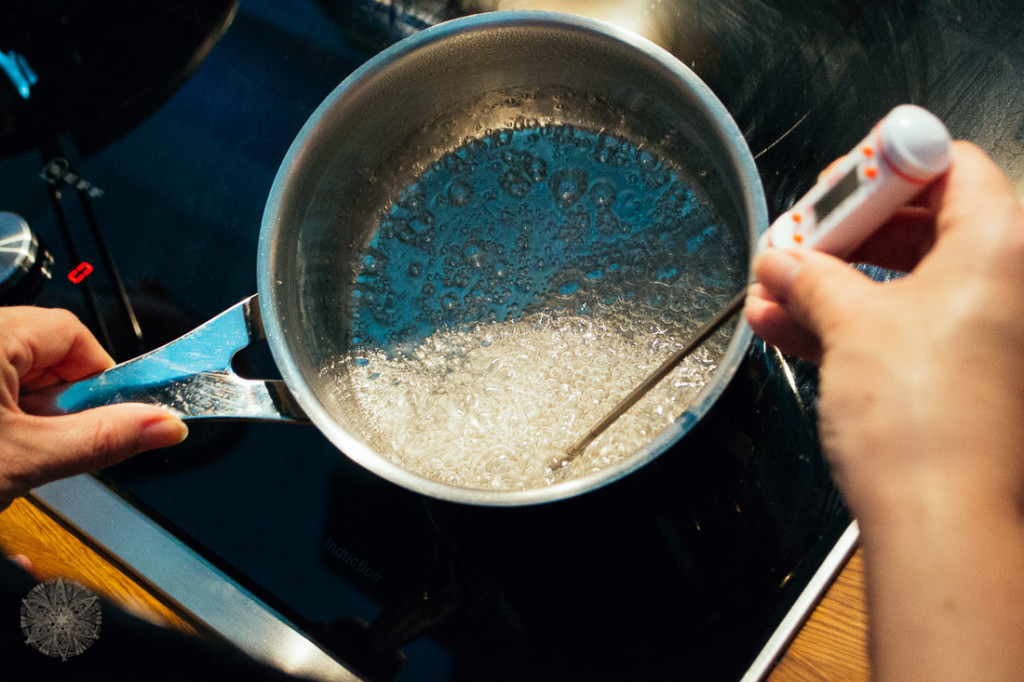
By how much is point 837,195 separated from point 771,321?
0.28 ft

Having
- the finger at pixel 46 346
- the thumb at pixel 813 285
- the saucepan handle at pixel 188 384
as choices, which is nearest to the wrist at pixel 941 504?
the thumb at pixel 813 285

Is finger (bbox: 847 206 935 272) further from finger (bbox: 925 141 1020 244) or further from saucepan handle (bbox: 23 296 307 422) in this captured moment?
saucepan handle (bbox: 23 296 307 422)

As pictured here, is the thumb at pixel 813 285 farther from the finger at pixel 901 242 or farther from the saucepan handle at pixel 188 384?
the saucepan handle at pixel 188 384

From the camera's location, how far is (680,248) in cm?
59

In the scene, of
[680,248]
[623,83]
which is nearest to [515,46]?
[623,83]

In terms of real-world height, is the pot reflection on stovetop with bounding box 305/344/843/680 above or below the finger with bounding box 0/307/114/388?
below

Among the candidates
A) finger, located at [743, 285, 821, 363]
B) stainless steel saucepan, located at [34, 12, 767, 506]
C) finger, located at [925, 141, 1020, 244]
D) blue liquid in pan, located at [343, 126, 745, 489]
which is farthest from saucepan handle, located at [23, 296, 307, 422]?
finger, located at [925, 141, 1020, 244]

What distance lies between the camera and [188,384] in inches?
20.3

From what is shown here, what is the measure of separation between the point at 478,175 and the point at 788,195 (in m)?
0.29

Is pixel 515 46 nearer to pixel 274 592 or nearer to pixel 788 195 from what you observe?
pixel 788 195

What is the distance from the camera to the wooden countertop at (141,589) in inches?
17.7

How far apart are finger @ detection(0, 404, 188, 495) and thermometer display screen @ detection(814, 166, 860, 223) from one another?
0.47 metres

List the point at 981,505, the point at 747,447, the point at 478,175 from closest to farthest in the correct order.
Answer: the point at 981,505, the point at 747,447, the point at 478,175

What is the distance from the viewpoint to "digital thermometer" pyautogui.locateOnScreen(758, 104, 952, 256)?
31 cm
